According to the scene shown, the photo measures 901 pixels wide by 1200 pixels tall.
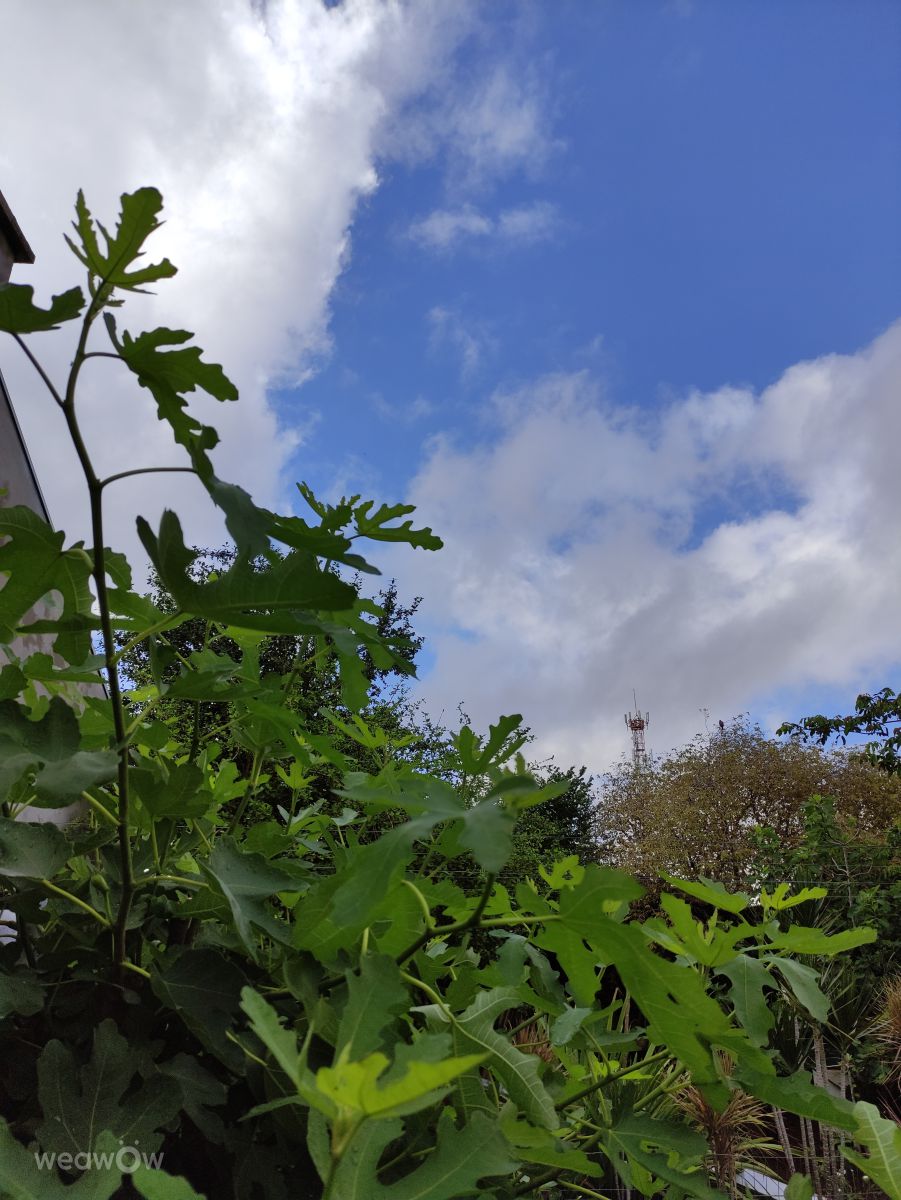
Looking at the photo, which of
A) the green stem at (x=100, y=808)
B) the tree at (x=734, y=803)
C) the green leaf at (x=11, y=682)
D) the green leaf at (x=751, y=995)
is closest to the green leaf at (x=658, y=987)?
the green leaf at (x=751, y=995)

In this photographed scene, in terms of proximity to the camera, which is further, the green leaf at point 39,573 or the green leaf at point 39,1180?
the green leaf at point 39,573

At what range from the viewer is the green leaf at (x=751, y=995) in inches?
26.1

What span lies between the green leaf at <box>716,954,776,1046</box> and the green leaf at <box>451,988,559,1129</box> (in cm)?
18

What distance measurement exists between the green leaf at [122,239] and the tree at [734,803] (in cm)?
1592

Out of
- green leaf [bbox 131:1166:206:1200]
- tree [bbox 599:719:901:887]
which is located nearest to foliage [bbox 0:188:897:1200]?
green leaf [bbox 131:1166:206:1200]

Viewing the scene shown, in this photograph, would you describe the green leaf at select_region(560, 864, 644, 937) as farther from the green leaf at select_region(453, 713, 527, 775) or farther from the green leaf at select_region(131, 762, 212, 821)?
the green leaf at select_region(131, 762, 212, 821)

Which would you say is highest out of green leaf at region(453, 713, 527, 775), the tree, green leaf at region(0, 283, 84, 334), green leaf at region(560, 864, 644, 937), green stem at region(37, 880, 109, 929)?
the tree

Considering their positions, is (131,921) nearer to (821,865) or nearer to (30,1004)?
(30,1004)

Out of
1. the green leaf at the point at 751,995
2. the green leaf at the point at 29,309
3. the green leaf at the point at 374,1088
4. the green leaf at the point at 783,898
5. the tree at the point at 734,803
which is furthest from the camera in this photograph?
the tree at the point at 734,803

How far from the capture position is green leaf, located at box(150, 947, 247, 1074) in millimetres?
583

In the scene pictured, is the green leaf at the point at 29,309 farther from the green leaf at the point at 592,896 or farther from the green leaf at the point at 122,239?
the green leaf at the point at 592,896

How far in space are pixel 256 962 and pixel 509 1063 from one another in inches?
7.8

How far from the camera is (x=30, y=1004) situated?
0.58 metres

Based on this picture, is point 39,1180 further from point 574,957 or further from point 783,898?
point 783,898
